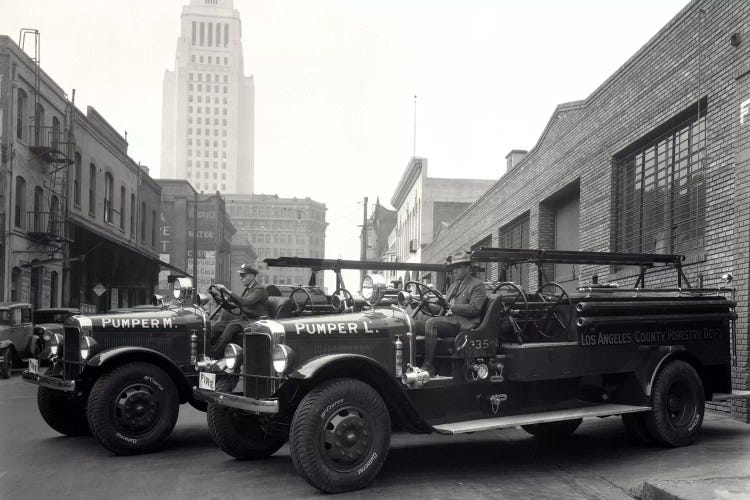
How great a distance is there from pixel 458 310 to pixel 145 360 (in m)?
3.58

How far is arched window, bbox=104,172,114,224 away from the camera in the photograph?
37800mm

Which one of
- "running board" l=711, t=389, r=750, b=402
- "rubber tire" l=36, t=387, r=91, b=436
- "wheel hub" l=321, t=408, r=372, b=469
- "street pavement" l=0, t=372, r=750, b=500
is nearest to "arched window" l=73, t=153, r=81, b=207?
"rubber tire" l=36, t=387, r=91, b=436

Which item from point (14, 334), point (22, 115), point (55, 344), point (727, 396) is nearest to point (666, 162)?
point (727, 396)

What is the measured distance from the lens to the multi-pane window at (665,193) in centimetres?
1179

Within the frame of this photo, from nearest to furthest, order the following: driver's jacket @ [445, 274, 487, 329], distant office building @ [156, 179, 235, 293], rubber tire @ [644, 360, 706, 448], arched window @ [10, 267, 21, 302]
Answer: driver's jacket @ [445, 274, 487, 329]
rubber tire @ [644, 360, 706, 448]
arched window @ [10, 267, 21, 302]
distant office building @ [156, 179, 235, 293]

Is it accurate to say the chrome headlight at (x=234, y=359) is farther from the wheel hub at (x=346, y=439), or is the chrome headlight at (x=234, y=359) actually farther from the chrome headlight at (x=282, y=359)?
the wheel hub at (x=346, y=439)

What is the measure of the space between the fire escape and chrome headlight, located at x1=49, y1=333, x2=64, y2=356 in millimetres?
15464

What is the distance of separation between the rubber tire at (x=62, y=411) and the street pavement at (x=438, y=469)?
20 cm

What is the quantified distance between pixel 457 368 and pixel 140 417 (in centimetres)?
348

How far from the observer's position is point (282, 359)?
257 inches

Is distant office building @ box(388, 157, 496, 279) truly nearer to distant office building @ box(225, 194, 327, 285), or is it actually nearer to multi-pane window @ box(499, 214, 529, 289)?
multi-pane window @ box(499, 214, 529, 289)

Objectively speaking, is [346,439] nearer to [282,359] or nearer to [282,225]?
[282,359]

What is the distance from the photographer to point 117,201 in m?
39.8

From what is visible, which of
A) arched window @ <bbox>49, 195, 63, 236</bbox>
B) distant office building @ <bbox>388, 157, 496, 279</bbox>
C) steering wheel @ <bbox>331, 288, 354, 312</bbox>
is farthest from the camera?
distant office building @ <bbox>388, 157, 496, 279</bbox>
